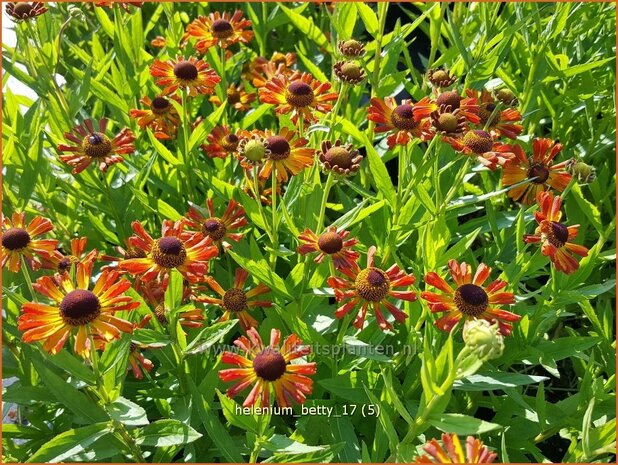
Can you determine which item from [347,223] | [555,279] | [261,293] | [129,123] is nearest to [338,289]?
[347,223]

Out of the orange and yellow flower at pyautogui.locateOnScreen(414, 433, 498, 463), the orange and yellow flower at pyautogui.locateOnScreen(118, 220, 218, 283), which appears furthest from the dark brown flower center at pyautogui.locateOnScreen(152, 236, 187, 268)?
the orange and yellow flower at pyautogui.locateOnScreen(414, 433, 498, 463)

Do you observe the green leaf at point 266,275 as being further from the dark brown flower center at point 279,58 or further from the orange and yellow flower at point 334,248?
the dark brown flower center at point 279,58

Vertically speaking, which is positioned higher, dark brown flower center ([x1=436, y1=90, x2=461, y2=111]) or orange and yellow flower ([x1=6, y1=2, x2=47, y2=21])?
orange and yellow flower ([x1=6, y1=2, x2=47, y2=21])

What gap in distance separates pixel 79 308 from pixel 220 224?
415mm

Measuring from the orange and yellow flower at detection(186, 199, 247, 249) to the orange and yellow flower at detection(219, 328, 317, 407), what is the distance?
337 mm

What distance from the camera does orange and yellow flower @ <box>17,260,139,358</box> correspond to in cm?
88

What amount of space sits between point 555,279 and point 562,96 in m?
0.66

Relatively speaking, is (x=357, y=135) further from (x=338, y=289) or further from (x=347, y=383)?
(x=347, y=383)

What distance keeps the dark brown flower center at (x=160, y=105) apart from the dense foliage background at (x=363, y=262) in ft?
0.26

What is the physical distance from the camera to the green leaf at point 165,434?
0.96 m

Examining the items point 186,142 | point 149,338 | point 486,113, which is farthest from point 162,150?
point 486,113

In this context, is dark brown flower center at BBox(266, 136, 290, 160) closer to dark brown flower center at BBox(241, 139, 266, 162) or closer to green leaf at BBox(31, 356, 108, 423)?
dark brown flower center at BBox(241, 139, 266, 162)

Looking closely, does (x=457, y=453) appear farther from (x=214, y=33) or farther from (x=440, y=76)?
(x=214, y=33)

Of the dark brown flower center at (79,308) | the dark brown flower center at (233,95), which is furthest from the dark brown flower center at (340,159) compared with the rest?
the dark brown flower center at (233,95)
